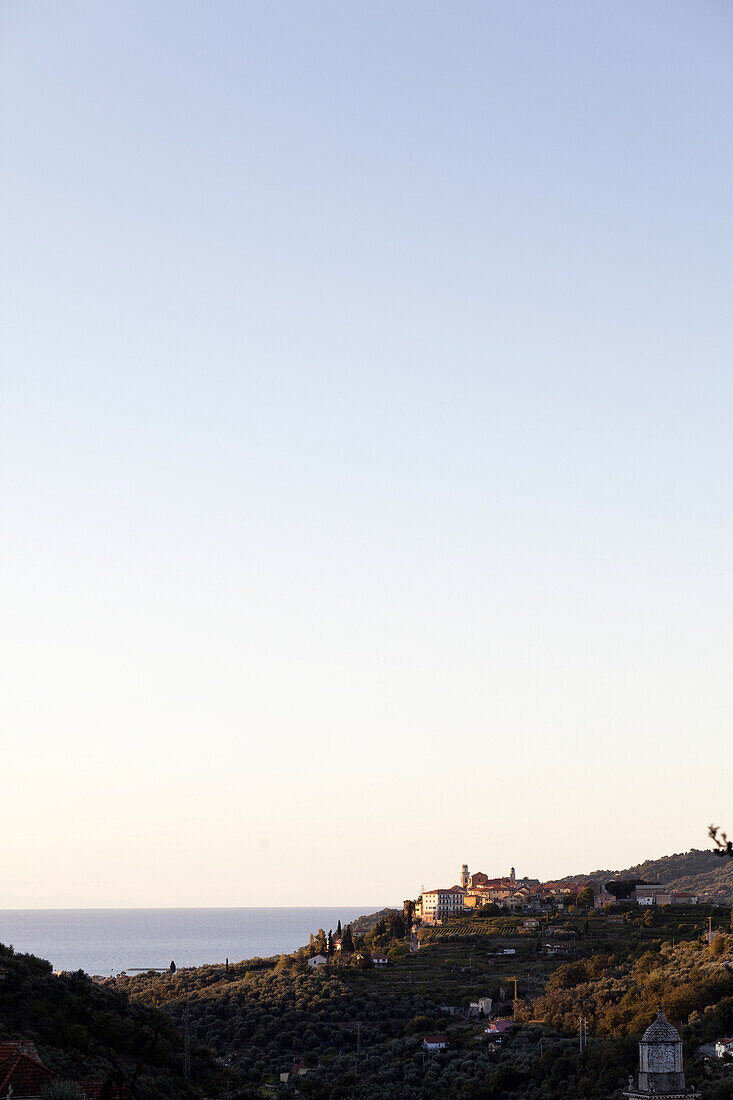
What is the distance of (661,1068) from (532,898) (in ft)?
348

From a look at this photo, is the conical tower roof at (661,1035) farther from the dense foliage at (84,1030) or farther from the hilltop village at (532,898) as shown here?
the hilltop village at (532,898)

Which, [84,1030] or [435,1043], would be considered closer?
[84,1030]

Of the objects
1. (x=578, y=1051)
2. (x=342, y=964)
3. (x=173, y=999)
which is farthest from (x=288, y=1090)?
(x=342, y=964)

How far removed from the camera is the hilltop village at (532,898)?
113 m

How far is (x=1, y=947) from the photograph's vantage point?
136 feet

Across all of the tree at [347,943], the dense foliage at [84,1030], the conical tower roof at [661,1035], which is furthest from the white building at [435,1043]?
the conical tower roof at [661,1035]

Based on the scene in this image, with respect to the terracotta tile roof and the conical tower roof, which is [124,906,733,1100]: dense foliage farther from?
the terracotta tile roof

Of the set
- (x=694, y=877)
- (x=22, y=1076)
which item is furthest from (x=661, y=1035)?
(x=694, y=877)

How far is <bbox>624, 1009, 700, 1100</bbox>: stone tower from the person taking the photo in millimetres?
13914

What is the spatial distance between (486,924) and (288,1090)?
5430 centimetres

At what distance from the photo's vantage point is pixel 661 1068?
1695 cm

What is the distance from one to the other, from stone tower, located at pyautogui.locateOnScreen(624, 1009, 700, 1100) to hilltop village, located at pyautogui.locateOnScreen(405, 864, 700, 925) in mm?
94569

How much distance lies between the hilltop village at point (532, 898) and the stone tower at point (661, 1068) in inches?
3723

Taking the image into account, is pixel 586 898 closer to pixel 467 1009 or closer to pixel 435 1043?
pixel 467 1009
